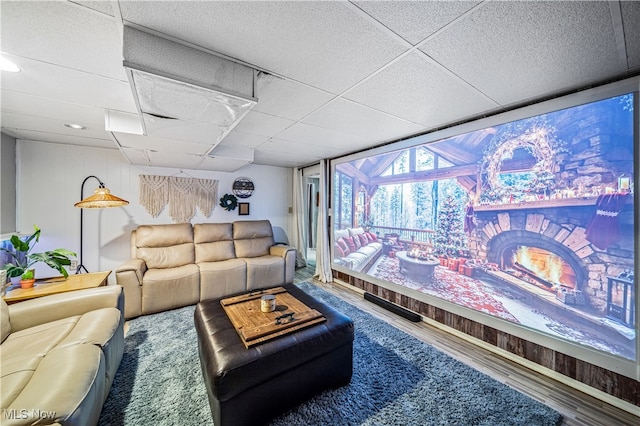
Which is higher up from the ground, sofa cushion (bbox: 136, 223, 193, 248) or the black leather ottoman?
sofa cushion (bbox: 136, 223, 193, 248)

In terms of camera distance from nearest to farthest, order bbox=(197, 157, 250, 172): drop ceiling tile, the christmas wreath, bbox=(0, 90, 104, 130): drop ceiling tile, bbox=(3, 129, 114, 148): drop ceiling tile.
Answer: bbox=(0, 90, 104, 130): drop ceiling tile, bbox=(3, 129, 114, 148): drop ceiling tile, bbox=(197, 157, 250, 172): drop ceiling tile, the christmas wreath

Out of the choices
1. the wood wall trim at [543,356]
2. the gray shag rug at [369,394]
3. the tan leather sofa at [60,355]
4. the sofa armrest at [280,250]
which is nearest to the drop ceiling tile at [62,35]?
the tan leather sofa at [60,355]

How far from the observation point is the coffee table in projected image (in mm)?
2705

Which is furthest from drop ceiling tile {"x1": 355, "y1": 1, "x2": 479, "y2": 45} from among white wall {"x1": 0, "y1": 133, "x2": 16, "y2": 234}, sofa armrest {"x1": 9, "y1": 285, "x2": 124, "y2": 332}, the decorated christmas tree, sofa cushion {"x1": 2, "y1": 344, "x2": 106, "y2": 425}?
white wall {"x1": 0, "y1": 133, "x2": 16, "y2": 234}

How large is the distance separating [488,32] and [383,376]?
2.33 metres

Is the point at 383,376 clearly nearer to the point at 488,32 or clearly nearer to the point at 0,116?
the point at 488,32

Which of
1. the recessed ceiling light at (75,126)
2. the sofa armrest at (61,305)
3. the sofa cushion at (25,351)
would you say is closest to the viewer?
the sofa cushion at (25,351)

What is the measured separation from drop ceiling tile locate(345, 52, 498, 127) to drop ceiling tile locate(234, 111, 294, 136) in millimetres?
835

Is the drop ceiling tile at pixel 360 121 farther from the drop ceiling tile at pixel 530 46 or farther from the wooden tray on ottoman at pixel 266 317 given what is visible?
the wooden tray on ottoman at pixel 266 317

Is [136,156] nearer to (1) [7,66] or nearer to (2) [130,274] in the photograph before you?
(2) [130,274]

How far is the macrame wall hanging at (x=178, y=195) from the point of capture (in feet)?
12.1

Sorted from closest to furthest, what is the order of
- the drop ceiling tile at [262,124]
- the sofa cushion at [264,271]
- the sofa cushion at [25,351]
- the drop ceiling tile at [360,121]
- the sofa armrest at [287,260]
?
the sofa cushion at [25,351] → the drop ceiling tile at [360,121] → the drop ceiling tile at [262,124] → the sofa cushion at [264,271] → the sofa armrest at [287,260]

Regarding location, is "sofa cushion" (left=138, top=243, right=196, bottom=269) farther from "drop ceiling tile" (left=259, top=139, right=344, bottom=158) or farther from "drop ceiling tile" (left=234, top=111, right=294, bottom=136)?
"drop ceiling tile" (left=234, top=111, right=294, bottom=136)

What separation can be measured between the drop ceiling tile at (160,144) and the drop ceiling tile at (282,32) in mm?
1518
